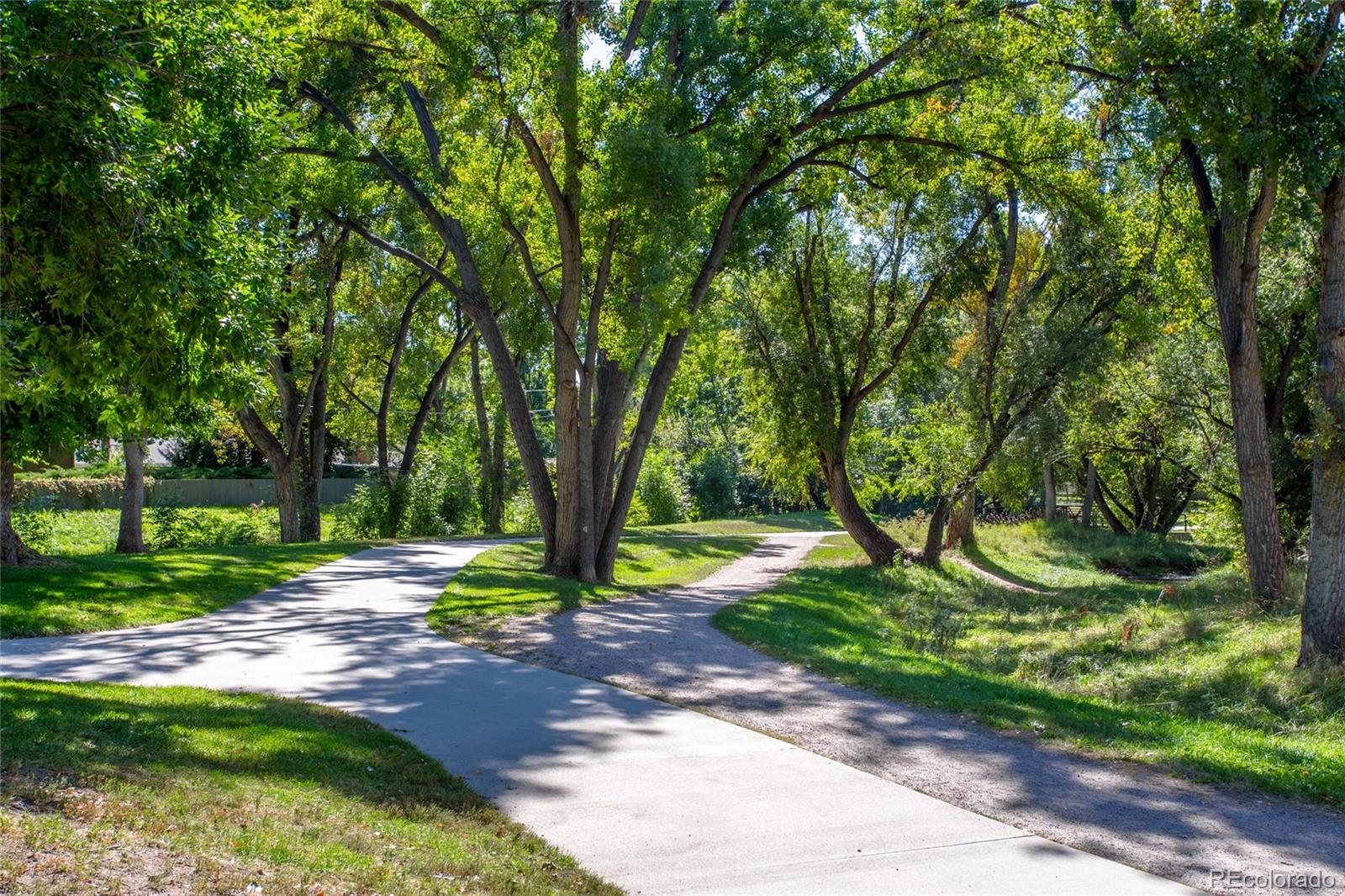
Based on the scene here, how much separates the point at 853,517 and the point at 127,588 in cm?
1594

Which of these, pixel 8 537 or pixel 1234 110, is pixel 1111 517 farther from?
pixel 8 537

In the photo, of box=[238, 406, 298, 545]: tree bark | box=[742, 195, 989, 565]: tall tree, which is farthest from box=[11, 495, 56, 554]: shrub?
box=[742, 195, 989, 565]: tall tree

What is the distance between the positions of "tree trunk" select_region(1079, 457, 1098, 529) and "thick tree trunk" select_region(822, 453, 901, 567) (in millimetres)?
14203

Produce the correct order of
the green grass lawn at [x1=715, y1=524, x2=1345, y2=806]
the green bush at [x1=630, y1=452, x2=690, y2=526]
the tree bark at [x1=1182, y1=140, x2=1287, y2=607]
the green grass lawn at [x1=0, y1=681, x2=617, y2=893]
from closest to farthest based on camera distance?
the green grass lawn at [x1=0, y1=681, x2=617, y2=893] < the green grass lawn at [x1=715, y1=524, x2=1345, y2=806] < the tree bark at [x1=1182, y1=140, x2=1287, y2=607] < the green bush at [x1=630, y1=452, x2=690, y2=526]

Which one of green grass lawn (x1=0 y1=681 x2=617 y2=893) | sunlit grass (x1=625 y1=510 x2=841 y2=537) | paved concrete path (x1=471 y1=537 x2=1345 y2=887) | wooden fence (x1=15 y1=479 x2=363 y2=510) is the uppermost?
wooden fence (x1=15 y1=479 x2=363 y2=510)

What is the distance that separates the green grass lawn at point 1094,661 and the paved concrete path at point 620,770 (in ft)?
7.76

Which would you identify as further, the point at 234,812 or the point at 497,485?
the point at 497,485

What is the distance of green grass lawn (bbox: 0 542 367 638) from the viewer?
12.3 m

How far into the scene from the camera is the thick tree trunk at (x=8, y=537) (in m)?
15.0

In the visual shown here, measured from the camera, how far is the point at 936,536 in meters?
24.8

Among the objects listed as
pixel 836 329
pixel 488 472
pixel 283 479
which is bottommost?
pixel 283 479

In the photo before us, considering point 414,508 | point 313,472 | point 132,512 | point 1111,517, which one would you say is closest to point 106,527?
point 313,472

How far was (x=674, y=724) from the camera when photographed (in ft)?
27.9

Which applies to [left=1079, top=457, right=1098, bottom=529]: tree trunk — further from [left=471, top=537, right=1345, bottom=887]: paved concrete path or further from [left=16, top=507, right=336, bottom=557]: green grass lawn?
[left=471, top=537, right=1345, bottom=887]: paved concrete path
